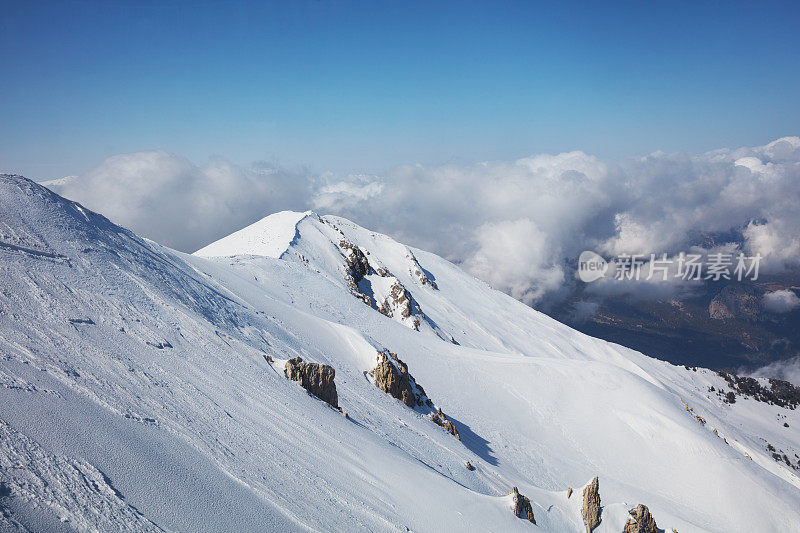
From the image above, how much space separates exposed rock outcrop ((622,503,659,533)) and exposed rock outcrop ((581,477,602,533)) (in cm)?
116

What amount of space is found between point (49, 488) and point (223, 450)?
4291mm

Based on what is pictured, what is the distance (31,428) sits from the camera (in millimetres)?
7375

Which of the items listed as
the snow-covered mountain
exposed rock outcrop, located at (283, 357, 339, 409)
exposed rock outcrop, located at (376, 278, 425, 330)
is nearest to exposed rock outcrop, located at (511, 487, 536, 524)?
Answer: the snow-covered mountain

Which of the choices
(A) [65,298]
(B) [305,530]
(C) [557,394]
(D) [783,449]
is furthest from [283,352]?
(D) [783,449]

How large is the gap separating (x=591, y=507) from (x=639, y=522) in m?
2.03

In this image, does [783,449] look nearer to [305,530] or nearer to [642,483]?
[642,483]

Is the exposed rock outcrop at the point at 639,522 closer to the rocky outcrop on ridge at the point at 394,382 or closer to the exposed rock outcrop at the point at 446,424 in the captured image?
the exposed rock outcrop at the point at 446,424

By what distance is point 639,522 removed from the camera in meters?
16.4

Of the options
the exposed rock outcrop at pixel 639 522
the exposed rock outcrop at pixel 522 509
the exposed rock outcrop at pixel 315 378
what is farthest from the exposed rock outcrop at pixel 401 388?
the exposed rock outcrop at pixel 639 522

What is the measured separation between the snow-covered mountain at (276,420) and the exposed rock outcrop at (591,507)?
15cm

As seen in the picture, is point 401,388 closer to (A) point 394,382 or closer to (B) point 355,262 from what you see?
(A) point 394,382

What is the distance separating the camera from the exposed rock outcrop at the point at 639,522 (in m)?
16.2

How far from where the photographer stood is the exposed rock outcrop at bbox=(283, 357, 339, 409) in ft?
59.2

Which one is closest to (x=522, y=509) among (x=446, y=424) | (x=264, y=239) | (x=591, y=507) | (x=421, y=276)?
(x=591, y=507)
